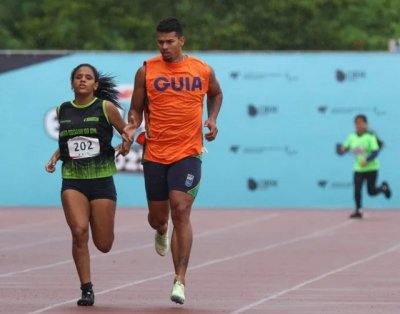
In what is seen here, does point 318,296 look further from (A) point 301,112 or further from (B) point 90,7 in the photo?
(B) point 90,7

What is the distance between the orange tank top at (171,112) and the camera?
42.1ft

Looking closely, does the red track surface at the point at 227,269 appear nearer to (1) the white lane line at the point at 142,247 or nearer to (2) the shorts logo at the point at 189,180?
(1) the white lane line at the point at 142,247

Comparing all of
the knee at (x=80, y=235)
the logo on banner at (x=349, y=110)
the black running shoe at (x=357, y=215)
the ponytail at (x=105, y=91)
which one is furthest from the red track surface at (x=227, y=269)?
the logo on banner at (x=349, y=110)

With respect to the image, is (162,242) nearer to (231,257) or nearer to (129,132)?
(129,132)

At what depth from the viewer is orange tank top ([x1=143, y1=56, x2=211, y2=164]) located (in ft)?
42.1

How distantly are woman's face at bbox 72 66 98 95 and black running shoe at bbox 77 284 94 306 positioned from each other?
5.12ft

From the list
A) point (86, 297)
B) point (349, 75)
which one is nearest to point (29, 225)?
point (349, 75)

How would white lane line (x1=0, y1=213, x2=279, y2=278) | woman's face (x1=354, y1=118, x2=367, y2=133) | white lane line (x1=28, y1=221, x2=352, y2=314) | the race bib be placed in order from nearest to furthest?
the race bib < white lane line (x1=28, y1=221, x2=352, y2=314) < white lane line (x1=0, y1=213, x2=279, y2=278) < woman's face (x1=354, y1=118, x2=367, y2=133)

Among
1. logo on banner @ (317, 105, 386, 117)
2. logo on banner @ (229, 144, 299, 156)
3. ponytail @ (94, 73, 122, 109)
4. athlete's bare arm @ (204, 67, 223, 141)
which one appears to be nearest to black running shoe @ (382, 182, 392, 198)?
logo on banner @ (317, 105, 386, 117)

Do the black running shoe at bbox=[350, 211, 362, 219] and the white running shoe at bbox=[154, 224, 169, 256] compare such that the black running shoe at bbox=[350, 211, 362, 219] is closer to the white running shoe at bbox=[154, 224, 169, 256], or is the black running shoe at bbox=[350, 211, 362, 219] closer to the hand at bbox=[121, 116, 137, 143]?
the white running shoe at bbox=[154, 224, 169, 256]

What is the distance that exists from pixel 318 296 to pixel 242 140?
63.5 ft

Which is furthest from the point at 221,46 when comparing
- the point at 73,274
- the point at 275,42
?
the point at 73,274

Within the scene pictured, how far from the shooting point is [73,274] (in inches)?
635

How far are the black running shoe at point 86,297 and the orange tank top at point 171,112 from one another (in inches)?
45.3
